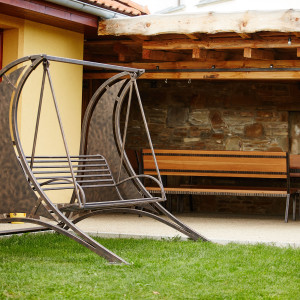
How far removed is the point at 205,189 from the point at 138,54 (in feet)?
8.48

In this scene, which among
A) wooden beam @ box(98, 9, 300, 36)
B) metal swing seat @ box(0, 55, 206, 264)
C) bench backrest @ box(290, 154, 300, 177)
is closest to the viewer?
metal swing seat @ box(0, 55, 206, 264)

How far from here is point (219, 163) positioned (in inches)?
398

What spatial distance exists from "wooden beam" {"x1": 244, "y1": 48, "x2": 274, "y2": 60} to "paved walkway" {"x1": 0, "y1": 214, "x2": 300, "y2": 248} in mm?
2294

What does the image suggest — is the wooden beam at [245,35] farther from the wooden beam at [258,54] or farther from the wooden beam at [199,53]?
the wooden beam at [199,53]

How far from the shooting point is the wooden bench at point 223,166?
9.62m

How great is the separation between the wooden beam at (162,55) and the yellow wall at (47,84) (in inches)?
37.7

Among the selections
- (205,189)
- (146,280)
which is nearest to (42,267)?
(146,280)

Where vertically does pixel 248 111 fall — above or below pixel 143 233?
above

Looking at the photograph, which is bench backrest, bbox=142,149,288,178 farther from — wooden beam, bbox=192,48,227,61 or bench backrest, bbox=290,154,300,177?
wooden beam, bbox=192,48,227,61

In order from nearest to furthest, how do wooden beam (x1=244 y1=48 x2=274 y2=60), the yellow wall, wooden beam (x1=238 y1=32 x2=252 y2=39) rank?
1. wooden beam (x1=238 y1=32 x2=252 y2=39)
2. the yellow wall
3. wooden beam (x1=244 y1=48 x2=274 y2=60)

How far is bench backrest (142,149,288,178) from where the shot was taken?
32.0 feet

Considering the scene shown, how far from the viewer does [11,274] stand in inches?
207

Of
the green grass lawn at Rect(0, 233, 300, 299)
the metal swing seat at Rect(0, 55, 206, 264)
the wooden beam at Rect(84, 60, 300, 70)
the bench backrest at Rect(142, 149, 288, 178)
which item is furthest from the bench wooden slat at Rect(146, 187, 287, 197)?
the green grass lawn at Rect(0, 233, 300, 299)

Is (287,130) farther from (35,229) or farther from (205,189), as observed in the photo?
(35,229)
